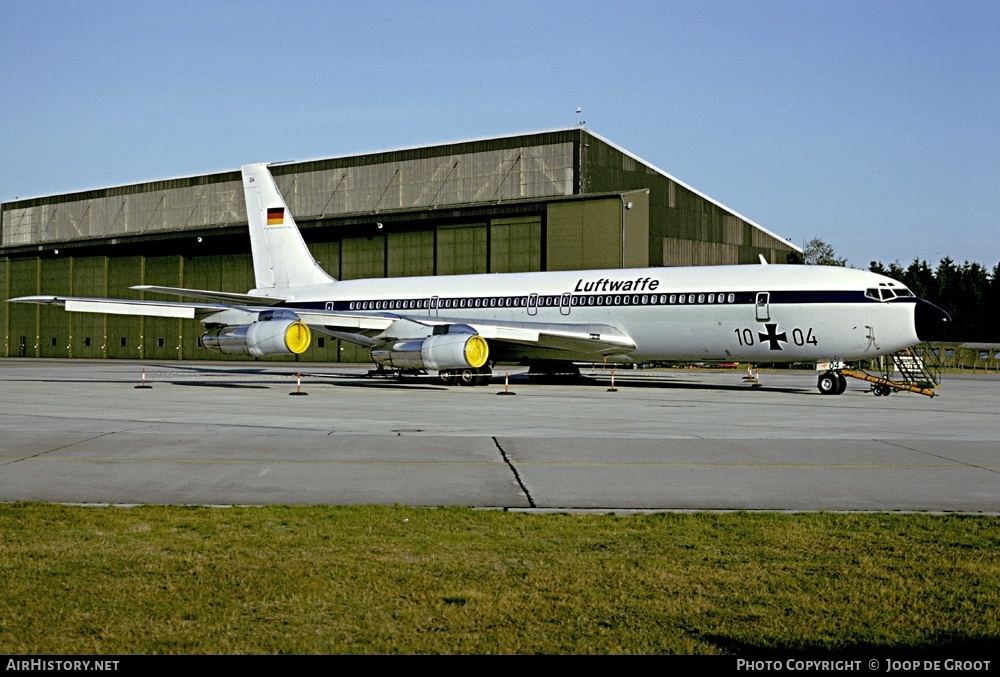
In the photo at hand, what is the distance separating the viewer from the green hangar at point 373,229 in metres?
57.8

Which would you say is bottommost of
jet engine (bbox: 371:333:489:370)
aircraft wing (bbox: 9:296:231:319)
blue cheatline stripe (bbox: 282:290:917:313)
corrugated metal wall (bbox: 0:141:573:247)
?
jet engine (bbox: 371:333:489:370)

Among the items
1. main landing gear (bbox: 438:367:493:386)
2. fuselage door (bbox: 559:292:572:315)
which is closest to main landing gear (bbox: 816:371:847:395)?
fuselage door (bbox: 559:292:572:315)

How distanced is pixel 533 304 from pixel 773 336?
9719 millimetres

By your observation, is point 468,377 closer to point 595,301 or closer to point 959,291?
point 595,301

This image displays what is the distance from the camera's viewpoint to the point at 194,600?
6145 millimetres

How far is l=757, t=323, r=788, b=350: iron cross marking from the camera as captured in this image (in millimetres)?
30172

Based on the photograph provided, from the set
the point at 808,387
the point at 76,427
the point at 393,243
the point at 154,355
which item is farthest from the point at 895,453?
the point at 154,355

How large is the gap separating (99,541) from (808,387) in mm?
30129

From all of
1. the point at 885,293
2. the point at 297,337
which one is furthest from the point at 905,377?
the point at 297,337

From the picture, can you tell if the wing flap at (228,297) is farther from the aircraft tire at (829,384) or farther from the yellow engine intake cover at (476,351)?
the aircraft tire at (829,384)

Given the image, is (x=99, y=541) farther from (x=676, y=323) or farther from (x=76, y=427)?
(x=676, y=323)

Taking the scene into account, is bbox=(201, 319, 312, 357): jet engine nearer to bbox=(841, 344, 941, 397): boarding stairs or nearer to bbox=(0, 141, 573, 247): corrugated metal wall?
bbox=(841, 344, 941, 397): boarding stairs

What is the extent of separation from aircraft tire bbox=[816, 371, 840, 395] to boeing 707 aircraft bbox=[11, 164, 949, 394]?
31 millimetres

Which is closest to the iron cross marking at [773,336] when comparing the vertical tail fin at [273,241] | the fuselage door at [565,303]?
the fuselage door at [565,303]
